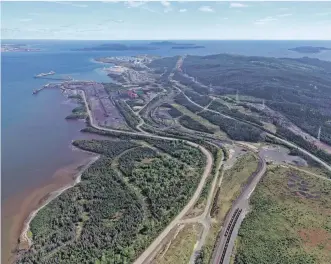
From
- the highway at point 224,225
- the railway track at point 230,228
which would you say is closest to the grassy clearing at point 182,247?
→ the highway at point 224,225

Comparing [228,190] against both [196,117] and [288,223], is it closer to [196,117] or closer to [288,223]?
[288,223]

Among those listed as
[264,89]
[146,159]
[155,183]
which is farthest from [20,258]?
[264,89]

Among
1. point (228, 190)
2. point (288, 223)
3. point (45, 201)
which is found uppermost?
point (228, 190)

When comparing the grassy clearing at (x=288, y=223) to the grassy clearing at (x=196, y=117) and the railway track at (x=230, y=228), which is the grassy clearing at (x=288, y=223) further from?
the grassy clearing at (x=196, y=117)

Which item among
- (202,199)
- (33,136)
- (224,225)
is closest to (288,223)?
(224,225)

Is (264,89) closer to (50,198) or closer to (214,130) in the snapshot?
(214,130)
